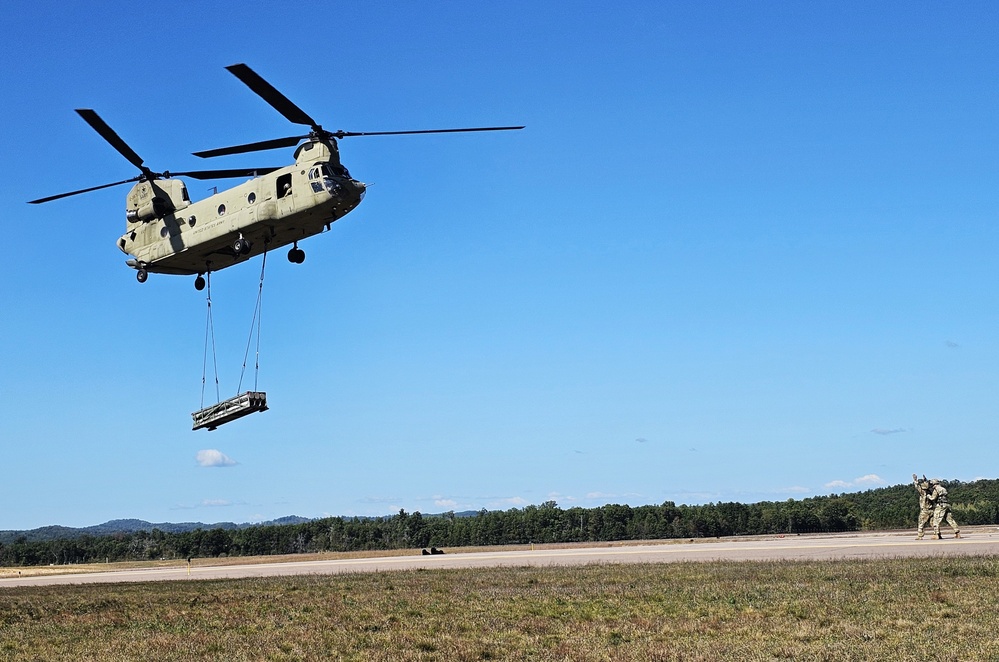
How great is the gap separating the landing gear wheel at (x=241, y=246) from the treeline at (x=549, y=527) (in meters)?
66.8

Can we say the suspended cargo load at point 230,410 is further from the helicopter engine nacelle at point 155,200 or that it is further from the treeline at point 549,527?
the treeline at point 549,527

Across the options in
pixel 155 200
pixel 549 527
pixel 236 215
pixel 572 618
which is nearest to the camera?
pixel 572 618

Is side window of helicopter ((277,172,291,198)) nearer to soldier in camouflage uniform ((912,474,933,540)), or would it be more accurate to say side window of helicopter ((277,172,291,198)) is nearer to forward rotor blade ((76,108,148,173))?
forward rotor blade ((76,108,148,173))

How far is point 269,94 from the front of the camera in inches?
1139

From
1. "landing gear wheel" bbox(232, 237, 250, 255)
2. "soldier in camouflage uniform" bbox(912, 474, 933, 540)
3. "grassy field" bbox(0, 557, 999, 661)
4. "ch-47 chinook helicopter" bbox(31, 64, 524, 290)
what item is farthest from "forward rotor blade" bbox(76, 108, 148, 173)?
"soldier in camouflage uniform" bbox(912, 474, 933, 540)

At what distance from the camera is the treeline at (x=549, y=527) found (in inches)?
3652

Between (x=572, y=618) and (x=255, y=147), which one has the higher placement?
(x=255, y=147)

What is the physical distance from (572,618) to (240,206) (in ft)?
59.8

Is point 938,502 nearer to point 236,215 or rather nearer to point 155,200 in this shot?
point 236,215

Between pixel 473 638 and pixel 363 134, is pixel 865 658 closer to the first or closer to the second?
pixel 473 638

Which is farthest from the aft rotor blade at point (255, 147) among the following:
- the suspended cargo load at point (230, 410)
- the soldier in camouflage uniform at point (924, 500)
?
the soldier in camouflage uniform at point (924, 500)

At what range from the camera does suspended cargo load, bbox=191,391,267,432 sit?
3262 cm

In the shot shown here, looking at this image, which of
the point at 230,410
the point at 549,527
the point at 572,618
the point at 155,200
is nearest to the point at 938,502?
the point at 572,618

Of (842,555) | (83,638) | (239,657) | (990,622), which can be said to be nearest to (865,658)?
(990,622)
